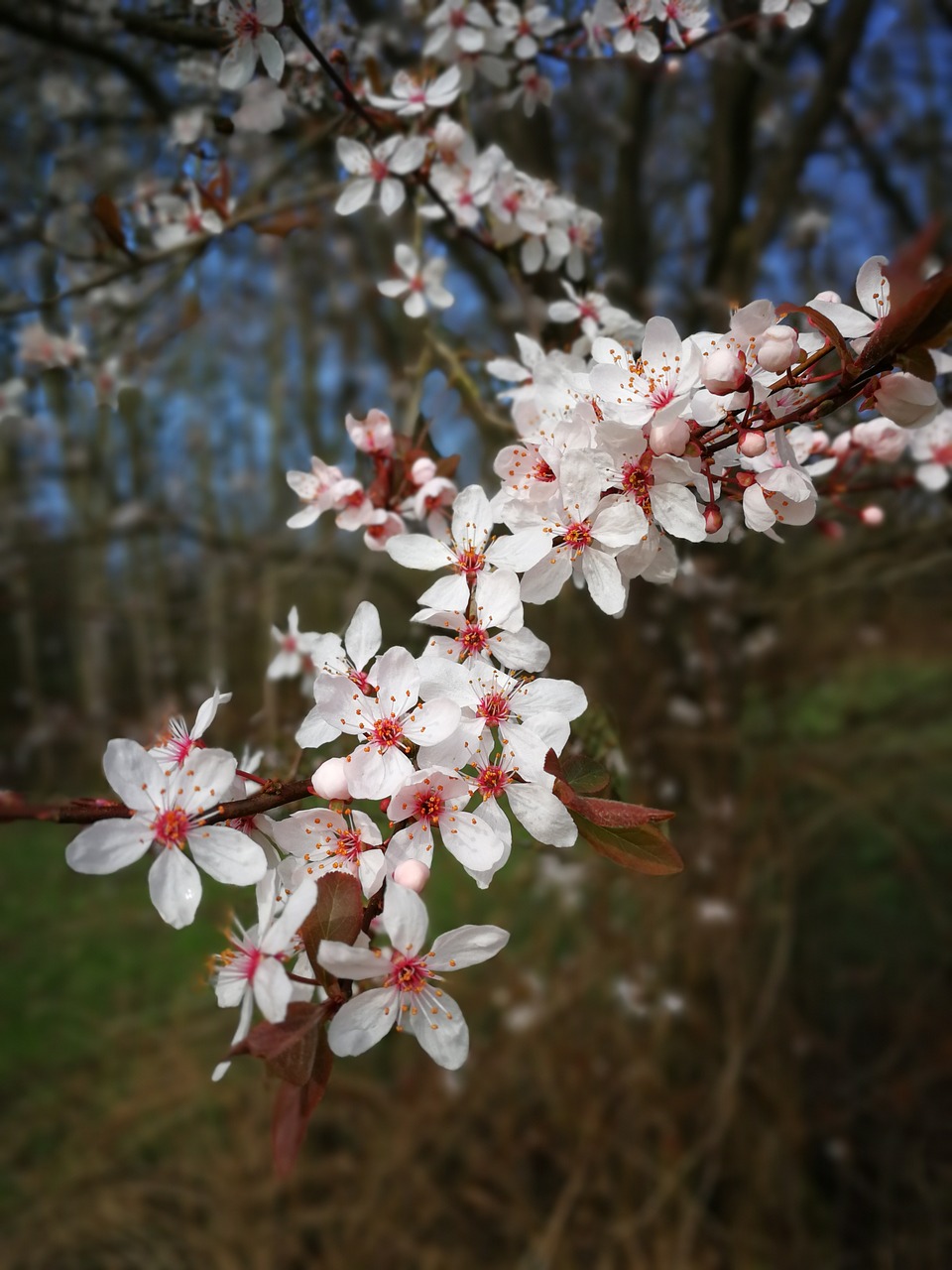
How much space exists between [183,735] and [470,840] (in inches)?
14.9

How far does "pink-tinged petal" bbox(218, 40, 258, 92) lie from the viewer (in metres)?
1.17

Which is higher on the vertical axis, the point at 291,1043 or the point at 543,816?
the point at 543,816

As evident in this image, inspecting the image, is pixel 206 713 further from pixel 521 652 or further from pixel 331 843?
pixel 521 652

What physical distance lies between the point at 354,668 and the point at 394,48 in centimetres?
220

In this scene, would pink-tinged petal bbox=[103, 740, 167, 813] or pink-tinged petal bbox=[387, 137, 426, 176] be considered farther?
pink-tinged petal bbox=[387, 137, 426, 176]

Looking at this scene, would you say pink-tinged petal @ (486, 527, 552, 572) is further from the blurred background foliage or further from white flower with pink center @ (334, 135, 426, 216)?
the blurred background foliage

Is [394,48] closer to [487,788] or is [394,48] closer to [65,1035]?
[487,788]

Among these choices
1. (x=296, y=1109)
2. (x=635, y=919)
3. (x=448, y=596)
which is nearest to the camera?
(x=296, y=1109)

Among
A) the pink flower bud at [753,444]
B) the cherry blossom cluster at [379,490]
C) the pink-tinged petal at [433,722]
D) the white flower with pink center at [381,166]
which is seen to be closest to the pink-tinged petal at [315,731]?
the pink-tinged petal at [433,722]

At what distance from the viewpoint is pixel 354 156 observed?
1338 mm

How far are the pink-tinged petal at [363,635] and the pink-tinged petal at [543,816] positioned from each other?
0.23m

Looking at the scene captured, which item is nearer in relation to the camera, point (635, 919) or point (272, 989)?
point (272, 989)

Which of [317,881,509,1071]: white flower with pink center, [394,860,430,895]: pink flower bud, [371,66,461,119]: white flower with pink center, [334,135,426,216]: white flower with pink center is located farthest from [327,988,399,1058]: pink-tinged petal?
[371,66,461,119]: white flower with pink center

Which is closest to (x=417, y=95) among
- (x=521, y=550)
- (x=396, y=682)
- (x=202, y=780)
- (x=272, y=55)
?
(x=272, y=55)
